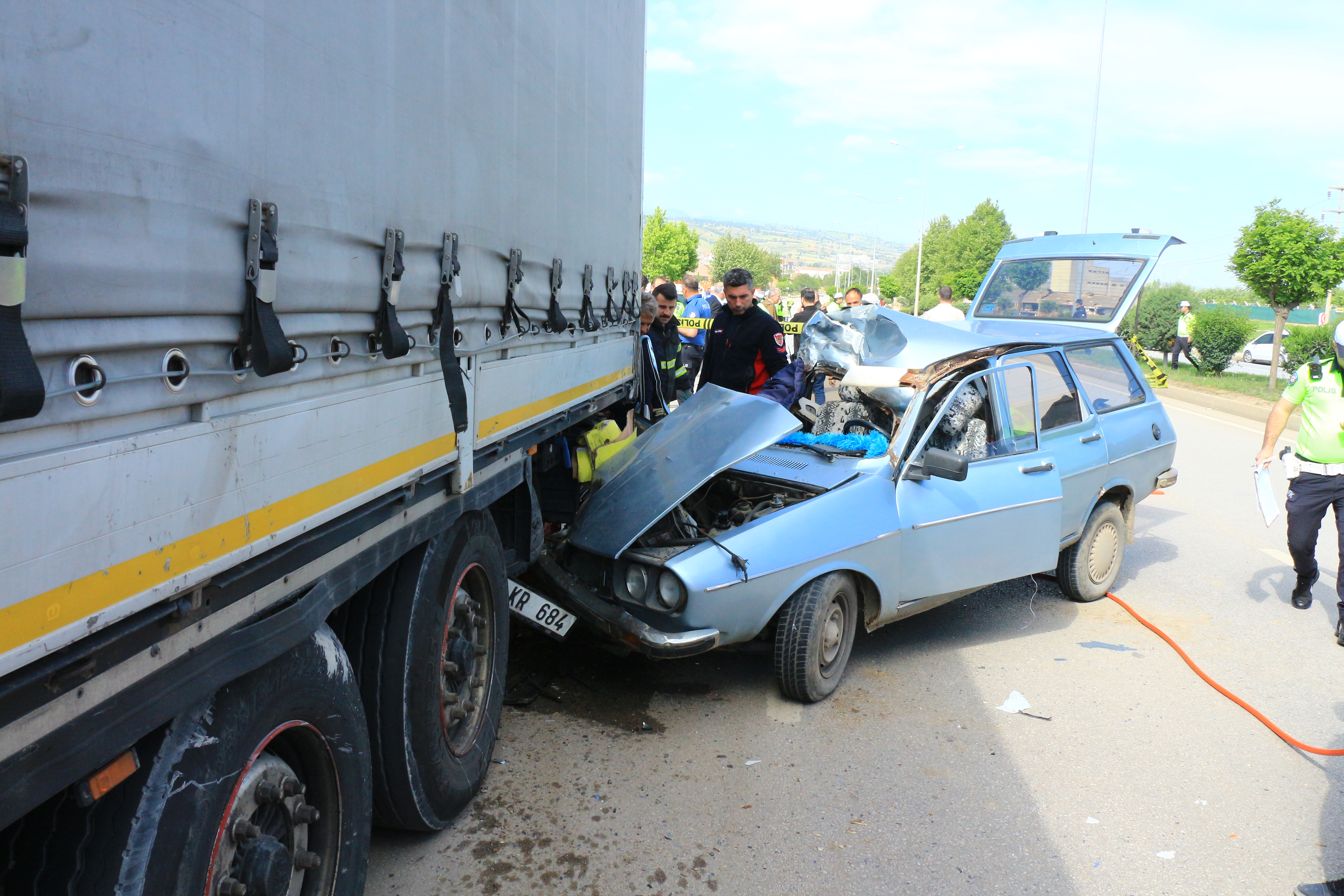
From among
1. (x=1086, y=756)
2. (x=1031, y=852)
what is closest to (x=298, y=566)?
(x=1031, y=852)

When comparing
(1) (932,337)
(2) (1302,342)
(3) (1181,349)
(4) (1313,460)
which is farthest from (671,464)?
(2) (1302,342)

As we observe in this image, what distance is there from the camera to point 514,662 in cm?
507

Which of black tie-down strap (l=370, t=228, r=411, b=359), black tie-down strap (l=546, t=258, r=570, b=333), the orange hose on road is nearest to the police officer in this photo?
the orange hose on road

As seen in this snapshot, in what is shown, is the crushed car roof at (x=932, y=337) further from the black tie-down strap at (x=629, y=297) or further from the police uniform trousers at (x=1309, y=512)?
the police uniform trousers at (x=1309, y=512)

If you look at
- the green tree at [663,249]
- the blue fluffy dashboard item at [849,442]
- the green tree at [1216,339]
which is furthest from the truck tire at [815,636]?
the green tree at [663,249]

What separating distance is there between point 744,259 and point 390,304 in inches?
5498

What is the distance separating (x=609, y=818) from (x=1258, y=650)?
4166 mm

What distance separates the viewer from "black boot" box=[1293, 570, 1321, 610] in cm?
629

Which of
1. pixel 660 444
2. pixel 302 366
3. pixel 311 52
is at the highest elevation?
pixel 311 52

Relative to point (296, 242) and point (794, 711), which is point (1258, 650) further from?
point (296, 242)

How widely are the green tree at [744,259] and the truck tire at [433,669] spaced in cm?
12390

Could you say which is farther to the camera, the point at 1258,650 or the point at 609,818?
the point at 1258,650

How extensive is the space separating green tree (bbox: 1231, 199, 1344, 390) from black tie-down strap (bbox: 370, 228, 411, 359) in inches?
897

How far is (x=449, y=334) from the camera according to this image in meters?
3.04
